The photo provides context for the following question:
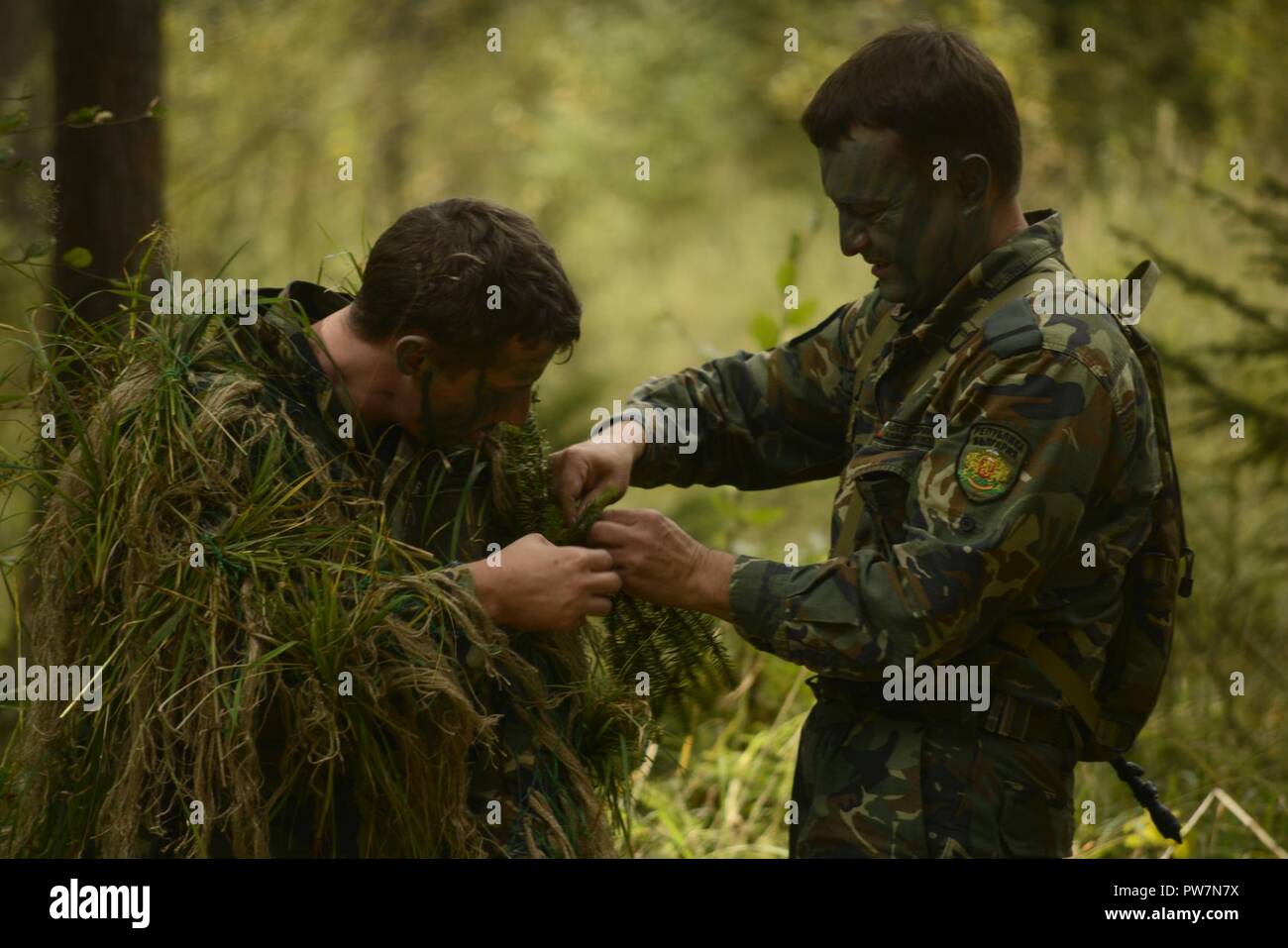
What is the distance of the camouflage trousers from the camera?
9.32 feet

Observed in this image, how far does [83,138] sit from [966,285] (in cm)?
307

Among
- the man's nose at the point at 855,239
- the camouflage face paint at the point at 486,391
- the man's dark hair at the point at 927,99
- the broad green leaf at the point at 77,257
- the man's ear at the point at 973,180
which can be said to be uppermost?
the man's dark hair at the point at 927,99

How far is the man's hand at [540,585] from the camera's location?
9.01 feet

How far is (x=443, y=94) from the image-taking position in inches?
519

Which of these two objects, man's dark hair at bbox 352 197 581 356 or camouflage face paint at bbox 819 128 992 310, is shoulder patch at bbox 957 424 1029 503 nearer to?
camouflage face paint at bbox 819 128 992 310

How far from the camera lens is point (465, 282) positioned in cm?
288

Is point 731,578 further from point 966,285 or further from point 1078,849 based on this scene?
point 1078,849

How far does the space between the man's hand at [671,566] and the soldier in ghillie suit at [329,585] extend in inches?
3.0

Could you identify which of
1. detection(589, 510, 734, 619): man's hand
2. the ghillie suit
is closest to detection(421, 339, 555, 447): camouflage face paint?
the ghillie suit

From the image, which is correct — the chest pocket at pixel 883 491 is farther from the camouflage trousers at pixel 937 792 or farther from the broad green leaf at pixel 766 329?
the broad green leaf at pixel 766 329

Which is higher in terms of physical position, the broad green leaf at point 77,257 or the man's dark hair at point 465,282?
the broad green leaf at point 77,257

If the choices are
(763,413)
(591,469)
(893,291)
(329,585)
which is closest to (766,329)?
(763,413)

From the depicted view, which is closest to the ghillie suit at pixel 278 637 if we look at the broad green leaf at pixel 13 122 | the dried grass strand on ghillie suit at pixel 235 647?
the dried grass strand on ghillie suit at pixel 235 647

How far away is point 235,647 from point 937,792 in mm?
1367
